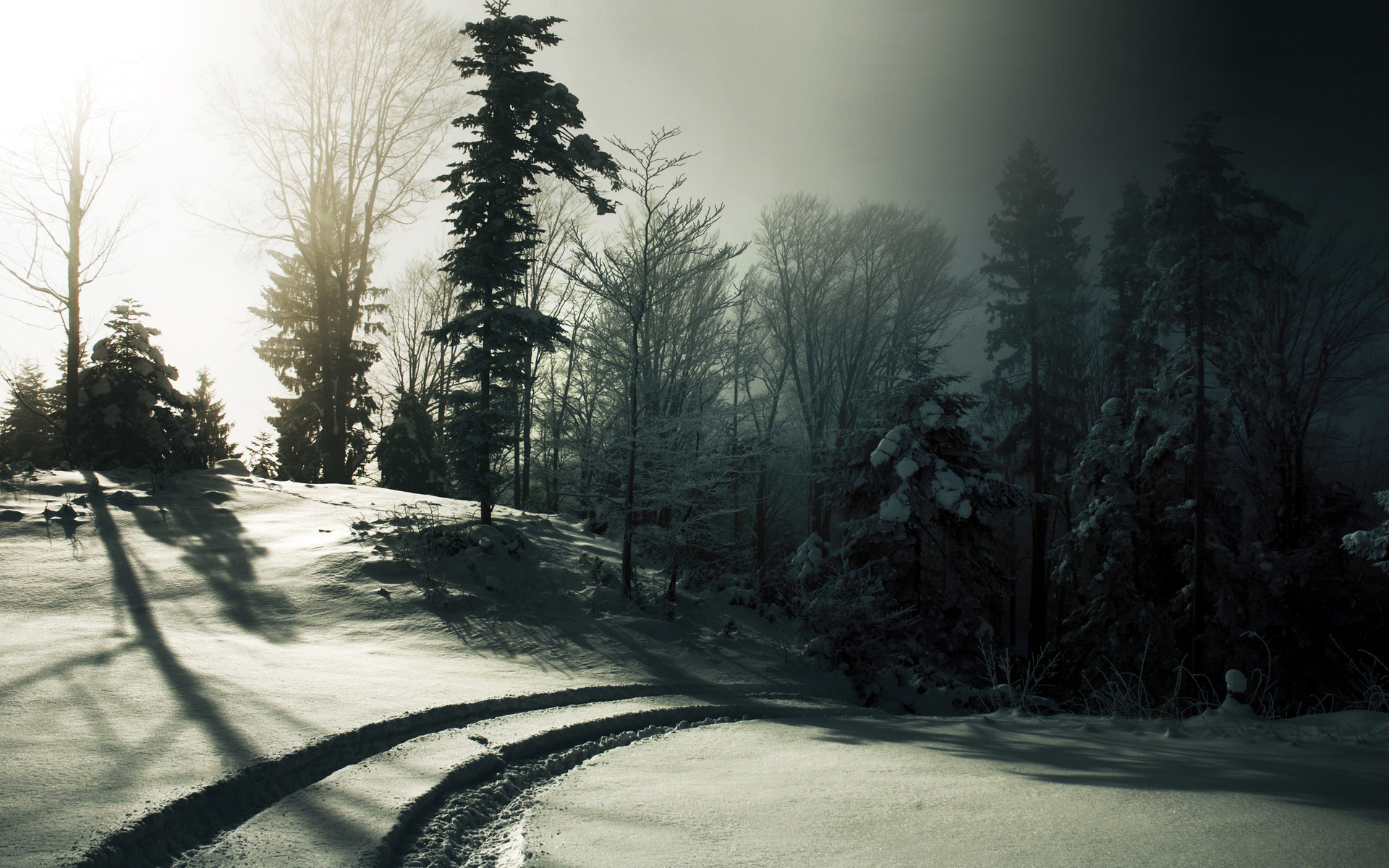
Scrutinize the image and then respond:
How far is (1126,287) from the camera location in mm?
23969

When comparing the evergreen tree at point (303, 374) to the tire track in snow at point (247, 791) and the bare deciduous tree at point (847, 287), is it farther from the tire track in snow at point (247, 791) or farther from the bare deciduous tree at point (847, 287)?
the tire track in snow at point (247, 791)

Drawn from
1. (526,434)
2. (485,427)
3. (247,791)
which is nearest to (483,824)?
(247,791)

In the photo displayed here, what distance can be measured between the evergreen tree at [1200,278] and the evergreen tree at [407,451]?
25085 mm

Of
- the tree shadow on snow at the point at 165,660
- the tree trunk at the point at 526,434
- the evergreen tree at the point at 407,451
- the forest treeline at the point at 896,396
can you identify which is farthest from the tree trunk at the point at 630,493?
the evergreen tree at the point at 407,451

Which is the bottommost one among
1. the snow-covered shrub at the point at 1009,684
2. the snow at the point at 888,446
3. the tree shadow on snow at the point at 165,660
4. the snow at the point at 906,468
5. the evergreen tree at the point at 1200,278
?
the snow-covered shrub at the point at 1009,684

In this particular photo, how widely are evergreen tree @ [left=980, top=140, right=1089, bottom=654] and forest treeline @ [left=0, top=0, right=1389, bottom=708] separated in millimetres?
112

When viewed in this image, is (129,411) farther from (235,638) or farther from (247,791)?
(247,791)

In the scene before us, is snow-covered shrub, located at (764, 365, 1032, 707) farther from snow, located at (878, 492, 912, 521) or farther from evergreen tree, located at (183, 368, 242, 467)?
evergreen tree, located at (183, 368, 242, 467)

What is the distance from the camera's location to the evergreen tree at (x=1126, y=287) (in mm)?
22219

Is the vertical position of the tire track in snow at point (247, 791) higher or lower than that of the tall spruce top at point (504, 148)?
lower

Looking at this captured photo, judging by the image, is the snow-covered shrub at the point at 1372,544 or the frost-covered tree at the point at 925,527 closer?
the snow-covered shrub at the point at 1372,544

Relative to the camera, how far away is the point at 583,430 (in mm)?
12328

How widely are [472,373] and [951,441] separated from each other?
32.4ft

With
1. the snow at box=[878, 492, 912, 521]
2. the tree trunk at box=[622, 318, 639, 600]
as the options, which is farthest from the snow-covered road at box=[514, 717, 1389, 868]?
the snow at box=[878, 492, 912, 521]
